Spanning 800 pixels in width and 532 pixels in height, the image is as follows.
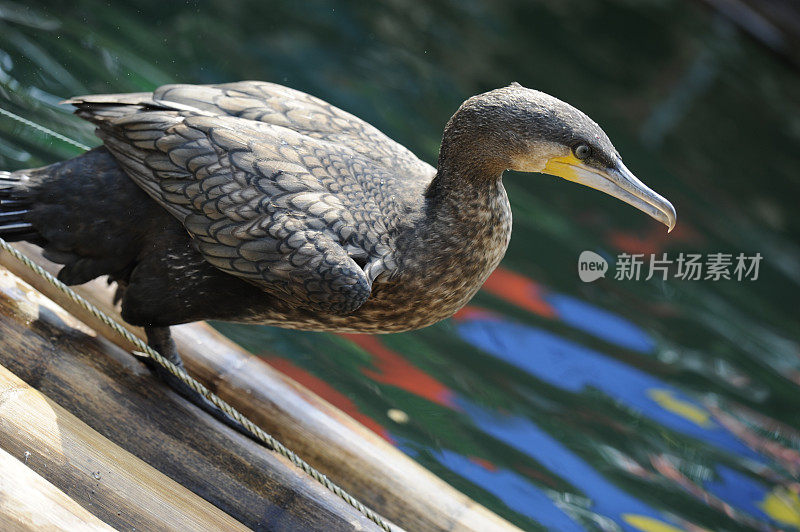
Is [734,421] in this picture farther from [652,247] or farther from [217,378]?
[217,378]

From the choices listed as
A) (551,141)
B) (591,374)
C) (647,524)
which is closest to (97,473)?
(551,141)

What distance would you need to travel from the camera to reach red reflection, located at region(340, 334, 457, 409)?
132 inches

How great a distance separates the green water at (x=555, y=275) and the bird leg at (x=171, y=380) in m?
1.06

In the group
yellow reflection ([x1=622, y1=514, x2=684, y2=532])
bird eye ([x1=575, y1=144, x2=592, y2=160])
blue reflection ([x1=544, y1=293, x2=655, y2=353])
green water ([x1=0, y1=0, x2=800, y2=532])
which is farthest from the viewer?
blue reflection ([x1=544, y1=293, x2=655, y2=353])

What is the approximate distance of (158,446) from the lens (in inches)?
79.2

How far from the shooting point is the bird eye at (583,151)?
6.16 ft

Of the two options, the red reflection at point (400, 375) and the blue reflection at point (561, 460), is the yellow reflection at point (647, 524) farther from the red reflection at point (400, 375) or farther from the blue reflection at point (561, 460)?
the red reflection at point (400, 375)

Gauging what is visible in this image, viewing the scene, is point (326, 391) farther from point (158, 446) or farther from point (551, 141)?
point (551, 141)

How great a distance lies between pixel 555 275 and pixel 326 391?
4.62 feet

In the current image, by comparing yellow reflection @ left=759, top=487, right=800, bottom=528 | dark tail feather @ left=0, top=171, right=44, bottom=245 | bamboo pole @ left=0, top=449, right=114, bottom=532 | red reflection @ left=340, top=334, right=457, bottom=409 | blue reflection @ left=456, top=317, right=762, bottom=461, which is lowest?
bamboo pole @ left=0, top=449, right=114, bottom=532

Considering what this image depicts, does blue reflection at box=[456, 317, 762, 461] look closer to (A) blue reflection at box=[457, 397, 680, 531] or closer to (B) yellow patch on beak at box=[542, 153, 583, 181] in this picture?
(A) blue reflection at box=[457, 397, 680, 531]

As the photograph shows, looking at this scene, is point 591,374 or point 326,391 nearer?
point 326,391

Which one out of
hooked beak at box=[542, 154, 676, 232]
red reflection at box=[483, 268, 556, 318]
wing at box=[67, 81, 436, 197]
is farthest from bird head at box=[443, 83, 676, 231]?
red reflection at box=[483, 268, 556, 318]

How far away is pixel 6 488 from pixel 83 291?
1024mm
